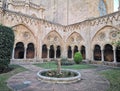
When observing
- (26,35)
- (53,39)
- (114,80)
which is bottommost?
(114,80)

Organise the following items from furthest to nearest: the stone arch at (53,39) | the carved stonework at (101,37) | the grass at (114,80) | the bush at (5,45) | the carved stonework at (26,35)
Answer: the stone arch at (53,39), the carved stonework at (26,35), the carved stonework at (101,37), the bush at (5,45), the grass at (114,80)

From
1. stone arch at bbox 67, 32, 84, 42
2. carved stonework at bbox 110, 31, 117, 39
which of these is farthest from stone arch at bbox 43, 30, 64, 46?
carved stonework at bbox 110, 31, 117, 39

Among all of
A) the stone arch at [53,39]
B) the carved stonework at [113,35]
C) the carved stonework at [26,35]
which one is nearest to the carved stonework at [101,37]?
the carved stonework at [113,35]

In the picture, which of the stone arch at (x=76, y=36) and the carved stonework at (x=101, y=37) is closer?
the carved stonework at (x=101, y=37)

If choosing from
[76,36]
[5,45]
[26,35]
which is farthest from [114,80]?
[26,35]

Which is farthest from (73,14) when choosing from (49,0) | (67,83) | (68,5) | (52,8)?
(67,83)

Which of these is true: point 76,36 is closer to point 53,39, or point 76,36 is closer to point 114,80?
point 53,39

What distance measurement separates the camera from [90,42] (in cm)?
1500

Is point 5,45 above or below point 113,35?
below

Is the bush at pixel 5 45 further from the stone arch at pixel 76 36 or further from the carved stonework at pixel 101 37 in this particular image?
the carved stonework at pixel 101 37

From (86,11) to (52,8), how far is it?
967 centimetres

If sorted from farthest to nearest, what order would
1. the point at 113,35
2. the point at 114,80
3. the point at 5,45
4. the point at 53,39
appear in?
the point at 53,39
the point at 113,35
the point at 5,45
the point at 114,80

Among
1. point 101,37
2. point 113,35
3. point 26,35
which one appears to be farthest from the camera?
point 26,35

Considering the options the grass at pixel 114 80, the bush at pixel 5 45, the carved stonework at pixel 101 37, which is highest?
the carved stonework at pixel 101 37
